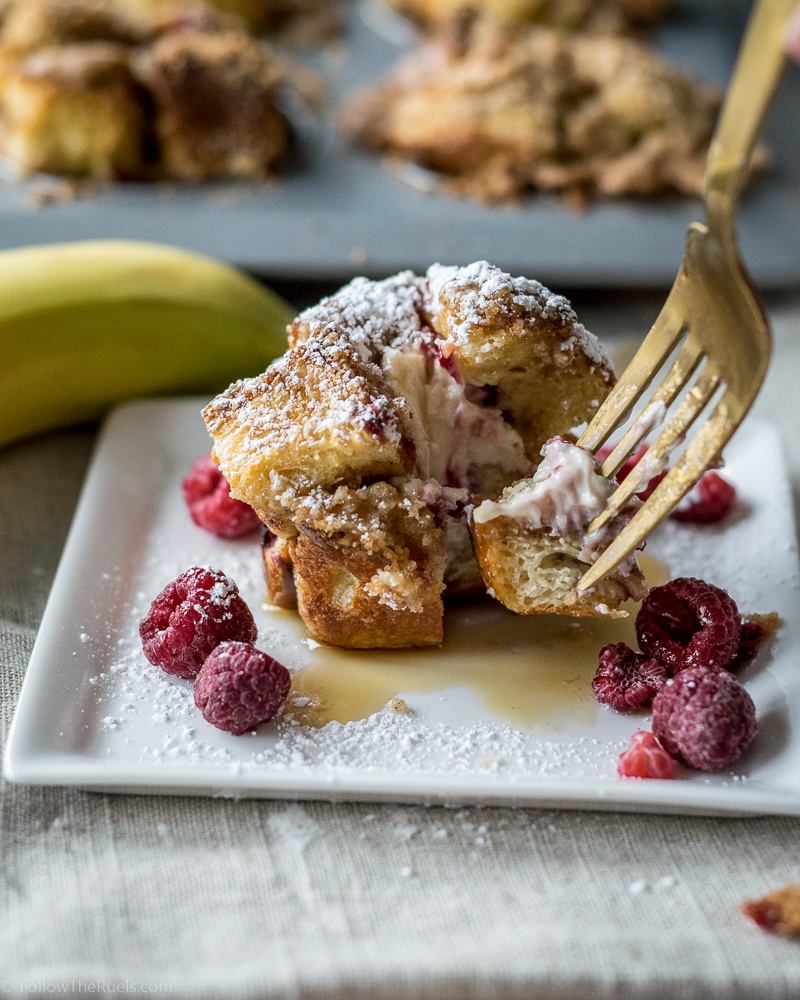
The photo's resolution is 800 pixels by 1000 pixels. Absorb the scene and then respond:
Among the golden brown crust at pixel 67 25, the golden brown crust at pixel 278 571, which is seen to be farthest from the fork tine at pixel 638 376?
the golden brown crust at pixel 67 25

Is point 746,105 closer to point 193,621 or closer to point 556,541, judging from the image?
point 556,541

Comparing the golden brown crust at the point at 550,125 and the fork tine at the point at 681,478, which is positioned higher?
the fork tine at the point at 681,478

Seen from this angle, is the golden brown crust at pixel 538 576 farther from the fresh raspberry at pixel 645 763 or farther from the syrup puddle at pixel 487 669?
the fresh raspberry at pixel 645 763

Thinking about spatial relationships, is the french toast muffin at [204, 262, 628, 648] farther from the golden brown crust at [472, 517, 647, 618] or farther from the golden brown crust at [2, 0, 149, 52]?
the golden brown crust at [2, 0, 149, 52]

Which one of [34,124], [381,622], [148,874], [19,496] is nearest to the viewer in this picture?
[148,874]

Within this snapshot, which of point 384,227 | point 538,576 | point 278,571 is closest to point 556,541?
point 538,576

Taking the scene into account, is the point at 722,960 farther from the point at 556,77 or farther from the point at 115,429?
the point at 556,77

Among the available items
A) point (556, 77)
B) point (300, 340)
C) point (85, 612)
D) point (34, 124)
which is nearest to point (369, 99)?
point (556, 77)

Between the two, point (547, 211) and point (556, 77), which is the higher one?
point (556, 77)
